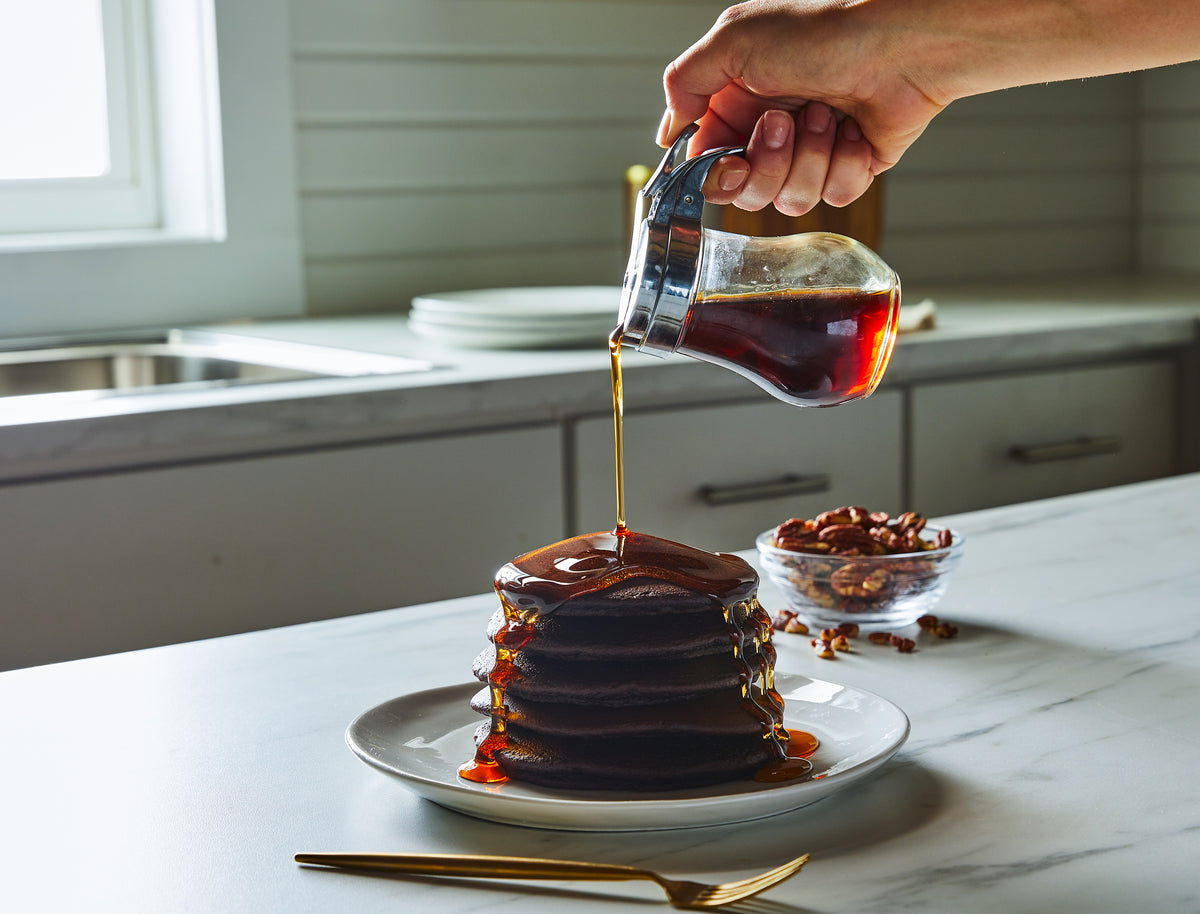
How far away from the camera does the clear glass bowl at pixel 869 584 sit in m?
1.00

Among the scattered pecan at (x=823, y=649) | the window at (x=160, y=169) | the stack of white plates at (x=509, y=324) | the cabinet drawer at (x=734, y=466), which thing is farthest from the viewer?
the window at (x=160, y=169)

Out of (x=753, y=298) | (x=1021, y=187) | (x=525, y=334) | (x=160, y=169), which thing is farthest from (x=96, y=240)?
(x=1021, y=187)

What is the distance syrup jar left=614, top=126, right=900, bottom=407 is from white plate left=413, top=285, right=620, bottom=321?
1045mm

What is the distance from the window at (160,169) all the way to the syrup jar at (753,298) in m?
1.67

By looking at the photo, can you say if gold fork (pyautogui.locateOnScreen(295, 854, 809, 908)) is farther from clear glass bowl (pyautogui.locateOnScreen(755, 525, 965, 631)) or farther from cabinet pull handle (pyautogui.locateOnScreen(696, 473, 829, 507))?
cabinet pull handle (pyautogui.locateOnScreen(696, 473, 829, 507))

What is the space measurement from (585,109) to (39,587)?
59.2 inches

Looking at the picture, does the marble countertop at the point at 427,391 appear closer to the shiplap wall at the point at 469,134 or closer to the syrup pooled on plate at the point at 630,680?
the shiplap wall at the point at 469,134

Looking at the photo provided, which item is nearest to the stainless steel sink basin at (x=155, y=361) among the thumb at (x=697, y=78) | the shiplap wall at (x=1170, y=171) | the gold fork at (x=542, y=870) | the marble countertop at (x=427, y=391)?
the marble countertop at (x=427, y=391)

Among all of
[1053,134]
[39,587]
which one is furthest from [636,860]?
[1053,134]

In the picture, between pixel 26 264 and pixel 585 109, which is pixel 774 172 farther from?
pixel 585 109

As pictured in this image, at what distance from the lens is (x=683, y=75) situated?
1062mm

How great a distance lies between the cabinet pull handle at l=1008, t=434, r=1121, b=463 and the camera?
7.39 feet

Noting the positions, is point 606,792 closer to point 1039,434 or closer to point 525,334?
point 525,334

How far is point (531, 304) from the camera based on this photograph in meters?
2.26
